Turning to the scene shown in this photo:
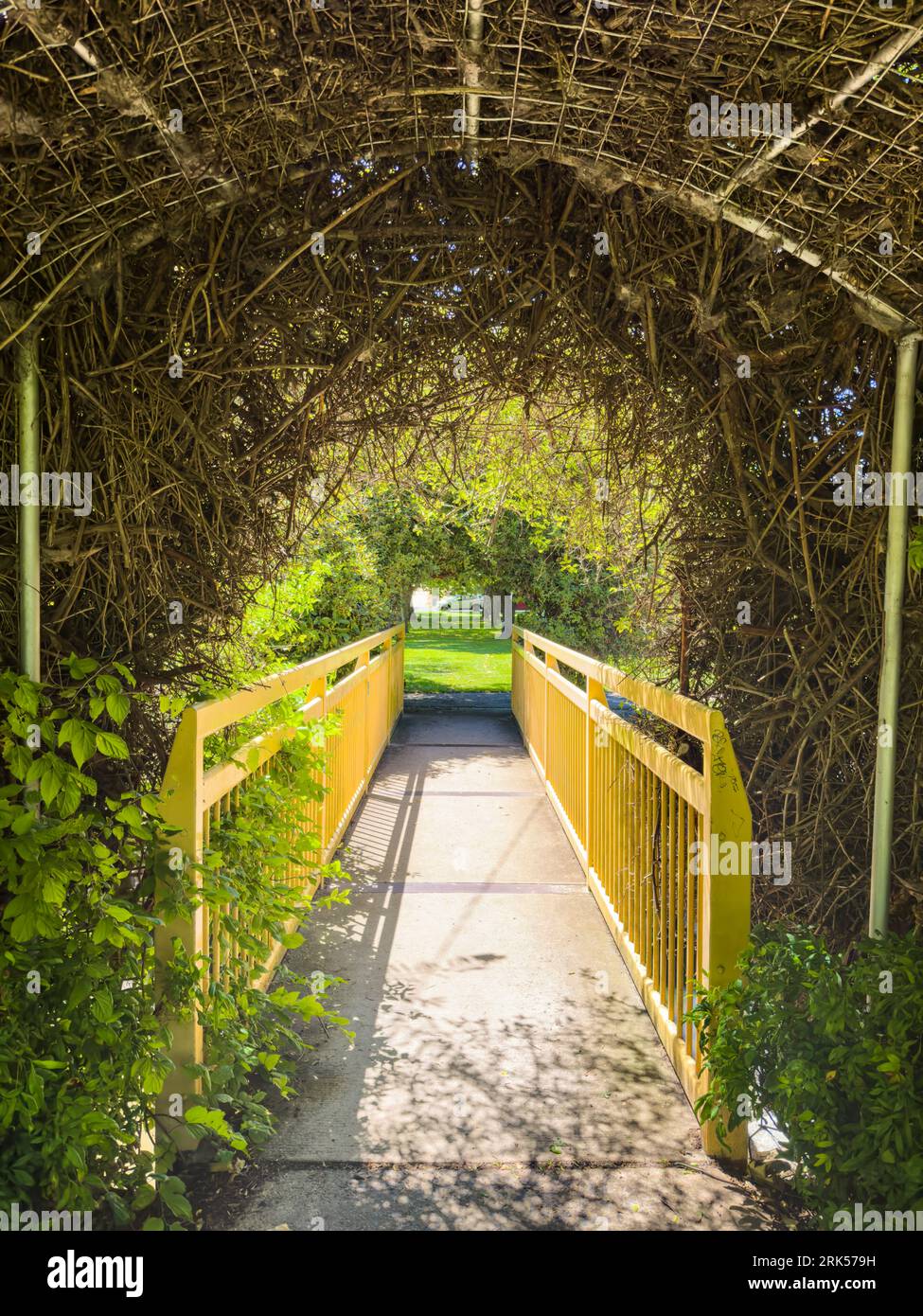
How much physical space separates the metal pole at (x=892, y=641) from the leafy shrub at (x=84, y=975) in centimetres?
162

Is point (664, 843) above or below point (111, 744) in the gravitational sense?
below

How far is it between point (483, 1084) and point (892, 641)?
1741 mm

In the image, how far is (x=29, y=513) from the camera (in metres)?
2.18

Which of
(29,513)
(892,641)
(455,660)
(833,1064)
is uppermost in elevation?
(29,513)

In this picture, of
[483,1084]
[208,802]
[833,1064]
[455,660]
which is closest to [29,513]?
[208,802]

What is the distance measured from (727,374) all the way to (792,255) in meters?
0.33

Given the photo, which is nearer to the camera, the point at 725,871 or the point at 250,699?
the point at 725,871

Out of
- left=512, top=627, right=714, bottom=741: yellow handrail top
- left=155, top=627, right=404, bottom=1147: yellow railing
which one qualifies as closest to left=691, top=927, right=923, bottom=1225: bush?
left=512, top=627, right=714, bottom=741: yellow handrail top

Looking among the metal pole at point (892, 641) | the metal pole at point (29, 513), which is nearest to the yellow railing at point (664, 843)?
the metal pole at point (892, 641)

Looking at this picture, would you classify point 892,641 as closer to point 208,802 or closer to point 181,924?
point 208,802

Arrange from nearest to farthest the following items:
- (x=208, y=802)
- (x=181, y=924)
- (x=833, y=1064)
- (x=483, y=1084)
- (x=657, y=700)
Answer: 1. (x=833, y=1064)
2. (x=181, y=924)
3. (x=208, y=802)
4. (x=483, y=1084)
5. (x=657, y=700)

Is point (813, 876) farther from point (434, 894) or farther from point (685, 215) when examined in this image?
point (434, 894)

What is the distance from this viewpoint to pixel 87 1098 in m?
1.93

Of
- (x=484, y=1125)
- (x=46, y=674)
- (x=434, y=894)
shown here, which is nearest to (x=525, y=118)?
(x=46, y=674)
